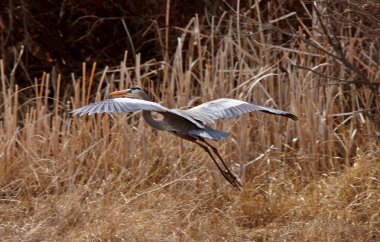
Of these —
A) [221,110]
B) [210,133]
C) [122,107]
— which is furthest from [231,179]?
[122,107]

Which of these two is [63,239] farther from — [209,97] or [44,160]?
[209,97]

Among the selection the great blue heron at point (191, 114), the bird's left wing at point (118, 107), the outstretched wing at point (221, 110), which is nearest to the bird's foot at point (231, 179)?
the great blue heron at point (191, 114)

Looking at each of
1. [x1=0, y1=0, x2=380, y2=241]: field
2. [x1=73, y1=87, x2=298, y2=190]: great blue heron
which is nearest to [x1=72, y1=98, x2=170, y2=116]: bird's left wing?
[x1=73, y1=87, x2=298, y2=190]: great blue heron

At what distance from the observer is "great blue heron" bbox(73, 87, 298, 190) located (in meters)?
5.41

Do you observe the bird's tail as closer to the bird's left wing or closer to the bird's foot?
the bird's left wing

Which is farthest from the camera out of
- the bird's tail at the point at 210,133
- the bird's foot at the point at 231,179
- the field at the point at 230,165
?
the bird's foot at the point at 231,179

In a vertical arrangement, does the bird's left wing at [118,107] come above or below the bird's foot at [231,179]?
above

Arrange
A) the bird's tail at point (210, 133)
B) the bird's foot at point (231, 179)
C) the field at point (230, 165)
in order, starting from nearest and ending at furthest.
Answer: the bird's tail at point (210, 133) → the field at point (230, 165) → the bird's foot at point (231, 179)

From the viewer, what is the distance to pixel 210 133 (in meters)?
5.48

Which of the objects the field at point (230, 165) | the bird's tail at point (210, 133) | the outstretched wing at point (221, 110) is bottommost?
the field at point (230, 165)

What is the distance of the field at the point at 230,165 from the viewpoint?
5629 mm

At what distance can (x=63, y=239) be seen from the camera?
5547mm

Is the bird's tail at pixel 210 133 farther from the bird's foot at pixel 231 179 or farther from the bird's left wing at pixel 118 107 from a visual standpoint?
the bird's foot at pixel 231 179

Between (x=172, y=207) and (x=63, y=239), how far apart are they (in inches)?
29.3
